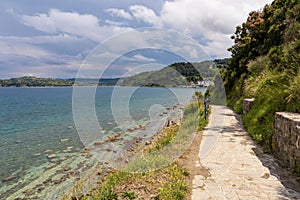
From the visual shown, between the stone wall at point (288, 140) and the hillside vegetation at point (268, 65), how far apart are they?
0.69m

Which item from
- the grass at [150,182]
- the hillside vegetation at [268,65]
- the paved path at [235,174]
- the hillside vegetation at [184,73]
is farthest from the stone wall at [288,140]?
the hillside vegetation at [184,73]

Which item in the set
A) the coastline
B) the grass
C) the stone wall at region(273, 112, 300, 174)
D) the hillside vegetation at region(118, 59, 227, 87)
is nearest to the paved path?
the grass

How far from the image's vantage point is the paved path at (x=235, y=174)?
14.2 ft

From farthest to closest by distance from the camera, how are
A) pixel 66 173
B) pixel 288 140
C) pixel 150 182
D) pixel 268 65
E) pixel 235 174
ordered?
pixel 268 65, pixel 66 173, pixel 288 140, pixel 235 174, pixel 150 182

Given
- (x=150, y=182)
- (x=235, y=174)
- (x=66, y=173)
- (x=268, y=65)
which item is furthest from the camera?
(x=268, y=65)

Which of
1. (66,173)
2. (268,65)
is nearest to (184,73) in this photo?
(268,65)

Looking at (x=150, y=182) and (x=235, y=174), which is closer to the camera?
(x=150, y=182)

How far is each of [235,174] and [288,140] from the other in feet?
5.23

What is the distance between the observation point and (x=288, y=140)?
5.52 meters

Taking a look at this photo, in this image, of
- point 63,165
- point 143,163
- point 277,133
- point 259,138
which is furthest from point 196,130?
point 63,165

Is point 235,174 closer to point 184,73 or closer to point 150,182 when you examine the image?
Result: point 150,182

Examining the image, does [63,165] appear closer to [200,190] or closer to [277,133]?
[200,190]

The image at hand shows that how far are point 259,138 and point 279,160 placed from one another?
1773 millimetres

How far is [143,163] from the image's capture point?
597 cm
